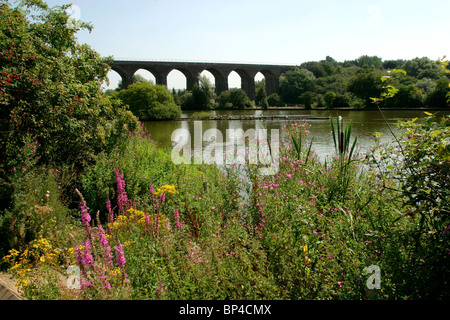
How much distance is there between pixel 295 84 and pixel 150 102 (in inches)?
1452

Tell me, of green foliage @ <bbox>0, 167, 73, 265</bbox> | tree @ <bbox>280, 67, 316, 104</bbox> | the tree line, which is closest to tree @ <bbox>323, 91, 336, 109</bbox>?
the tree line

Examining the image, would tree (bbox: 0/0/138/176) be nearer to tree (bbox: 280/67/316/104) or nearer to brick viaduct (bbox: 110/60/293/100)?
brick viaduct (bbox: 110/60/293/100)

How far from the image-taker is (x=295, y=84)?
59.5 m

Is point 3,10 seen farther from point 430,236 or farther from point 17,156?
point 430,236

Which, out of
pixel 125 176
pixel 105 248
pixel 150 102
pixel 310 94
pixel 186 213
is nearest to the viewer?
pixel 105 248

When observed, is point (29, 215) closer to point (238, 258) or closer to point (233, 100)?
point (238, 258)

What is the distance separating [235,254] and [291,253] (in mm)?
433

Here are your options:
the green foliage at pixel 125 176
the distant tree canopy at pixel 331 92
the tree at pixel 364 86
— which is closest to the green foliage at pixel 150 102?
the distant tree canopy at pixel 331 92

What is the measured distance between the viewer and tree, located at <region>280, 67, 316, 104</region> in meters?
59.4

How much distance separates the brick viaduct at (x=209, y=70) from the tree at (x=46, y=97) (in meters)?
36.2

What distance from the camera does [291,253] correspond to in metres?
2.47
